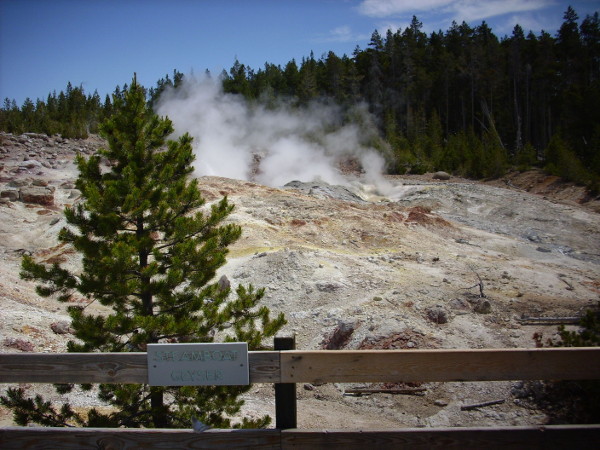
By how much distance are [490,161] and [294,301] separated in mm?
25802

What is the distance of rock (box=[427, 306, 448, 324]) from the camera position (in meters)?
10.4

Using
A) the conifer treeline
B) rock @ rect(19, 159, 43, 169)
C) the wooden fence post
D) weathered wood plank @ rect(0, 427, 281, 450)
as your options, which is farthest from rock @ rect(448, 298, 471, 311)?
the conifer treeline

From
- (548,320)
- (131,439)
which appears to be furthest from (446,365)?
(548,320)

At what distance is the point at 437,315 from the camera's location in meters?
10.4

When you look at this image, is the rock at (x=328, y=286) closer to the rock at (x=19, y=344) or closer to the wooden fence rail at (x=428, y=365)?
the rock at (x=19, y=344)

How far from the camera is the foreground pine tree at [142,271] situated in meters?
5.54

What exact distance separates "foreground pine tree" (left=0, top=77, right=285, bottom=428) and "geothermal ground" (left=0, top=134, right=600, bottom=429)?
2295 millimetres

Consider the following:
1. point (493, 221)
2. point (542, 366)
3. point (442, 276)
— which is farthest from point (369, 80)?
point (542, 366)

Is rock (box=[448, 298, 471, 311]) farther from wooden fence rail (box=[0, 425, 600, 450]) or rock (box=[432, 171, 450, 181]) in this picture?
rock (box=[432, 171, 450, 181])

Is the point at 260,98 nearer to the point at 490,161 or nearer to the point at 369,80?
the point at 369,80

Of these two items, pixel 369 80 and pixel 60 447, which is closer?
pixel 60 447

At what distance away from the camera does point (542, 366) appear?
2.96 metres

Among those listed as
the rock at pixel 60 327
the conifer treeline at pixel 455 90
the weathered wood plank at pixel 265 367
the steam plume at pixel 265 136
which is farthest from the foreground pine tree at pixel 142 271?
the conifer treeline at pixel 455 90

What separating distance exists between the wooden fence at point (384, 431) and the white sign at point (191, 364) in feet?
0.41
